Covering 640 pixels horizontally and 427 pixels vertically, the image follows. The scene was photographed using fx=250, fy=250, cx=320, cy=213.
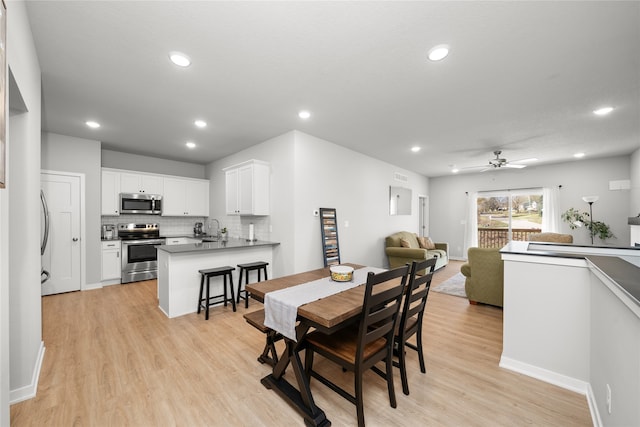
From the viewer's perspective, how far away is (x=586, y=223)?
5656mm

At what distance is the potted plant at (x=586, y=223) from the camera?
5422 millimetres

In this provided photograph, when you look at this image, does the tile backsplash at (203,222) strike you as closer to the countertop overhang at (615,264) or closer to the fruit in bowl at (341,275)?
the fruit in bowl at (341,275)

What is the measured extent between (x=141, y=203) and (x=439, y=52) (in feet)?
19.0

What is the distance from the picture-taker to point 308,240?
4121 mm

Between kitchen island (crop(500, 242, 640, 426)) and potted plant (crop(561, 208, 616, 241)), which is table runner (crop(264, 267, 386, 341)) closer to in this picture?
kitchen island (crop(500, 242, 640, 426))

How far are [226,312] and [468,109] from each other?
13.8 feet

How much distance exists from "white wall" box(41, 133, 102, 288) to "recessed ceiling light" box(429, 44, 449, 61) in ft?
18.2

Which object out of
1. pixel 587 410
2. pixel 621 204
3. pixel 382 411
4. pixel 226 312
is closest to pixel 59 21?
pixel 226 312

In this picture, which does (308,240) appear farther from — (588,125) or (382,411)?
(588,125)

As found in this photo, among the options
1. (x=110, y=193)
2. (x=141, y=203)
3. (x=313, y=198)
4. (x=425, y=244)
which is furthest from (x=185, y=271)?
(x=425, y=244)

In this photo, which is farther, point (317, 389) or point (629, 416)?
point (317, 389)

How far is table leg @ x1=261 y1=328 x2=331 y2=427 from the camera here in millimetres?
1588

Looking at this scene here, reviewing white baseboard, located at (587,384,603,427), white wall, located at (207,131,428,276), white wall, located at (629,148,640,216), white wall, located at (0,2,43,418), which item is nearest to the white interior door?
white wall, located at (207,131,428,276)

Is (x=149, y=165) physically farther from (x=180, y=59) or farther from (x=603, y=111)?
(x=603, y=111)
